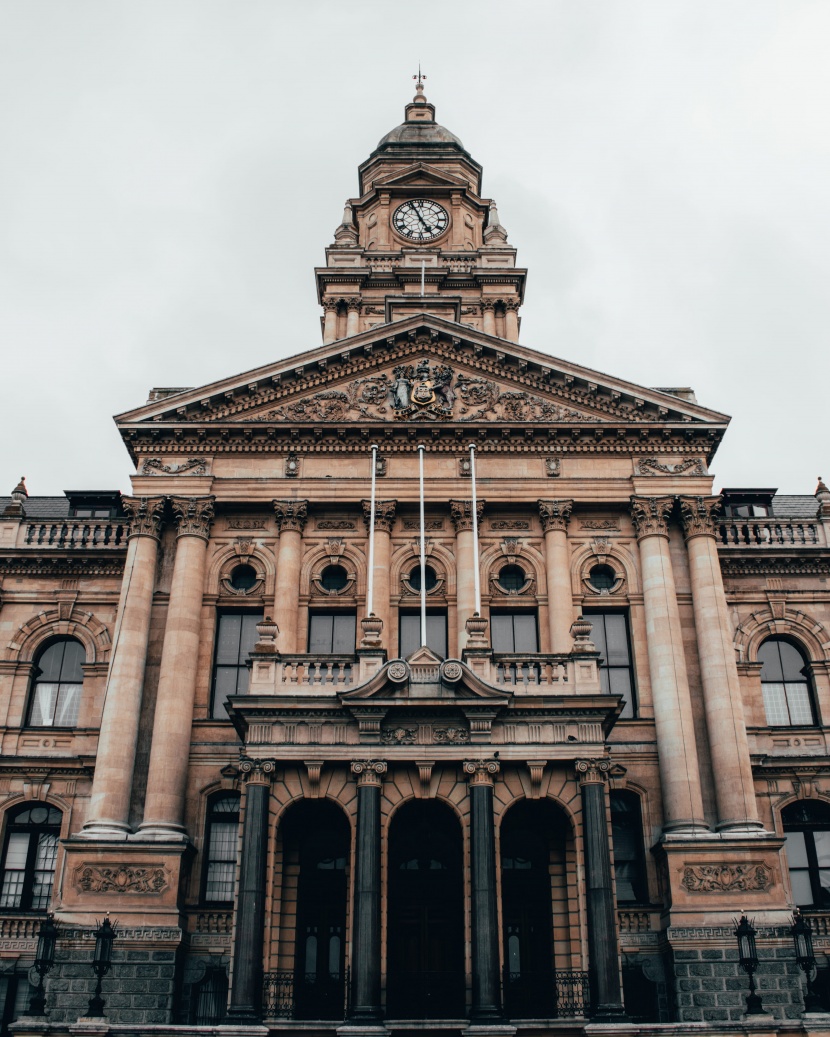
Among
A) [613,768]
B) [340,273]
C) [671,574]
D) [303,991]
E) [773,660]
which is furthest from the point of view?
[340,273]

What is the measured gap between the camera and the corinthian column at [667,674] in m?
30.7

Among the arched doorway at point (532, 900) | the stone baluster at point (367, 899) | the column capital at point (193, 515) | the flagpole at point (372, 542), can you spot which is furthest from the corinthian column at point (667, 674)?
the column capital at point (193, 515)

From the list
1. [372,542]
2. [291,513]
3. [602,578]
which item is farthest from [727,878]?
[291,513]

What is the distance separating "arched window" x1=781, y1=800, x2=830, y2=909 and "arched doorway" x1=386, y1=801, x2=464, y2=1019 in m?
11.2

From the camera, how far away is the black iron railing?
25719mm

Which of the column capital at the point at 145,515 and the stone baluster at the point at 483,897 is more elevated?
the column capital at the point at 145,515

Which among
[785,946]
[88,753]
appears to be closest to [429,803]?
[785,946]

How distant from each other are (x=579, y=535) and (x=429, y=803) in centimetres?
1072

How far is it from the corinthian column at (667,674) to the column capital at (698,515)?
51cm

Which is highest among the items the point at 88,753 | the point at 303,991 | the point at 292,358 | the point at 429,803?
the point at 292,358

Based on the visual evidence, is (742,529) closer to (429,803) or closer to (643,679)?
A: (643,679)

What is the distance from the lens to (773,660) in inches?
1446

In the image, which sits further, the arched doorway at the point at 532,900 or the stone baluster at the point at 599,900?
the arched doorway at the point at 532,900

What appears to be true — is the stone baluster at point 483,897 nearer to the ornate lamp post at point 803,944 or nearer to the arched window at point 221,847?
the ornate lamp post at point 803,944
